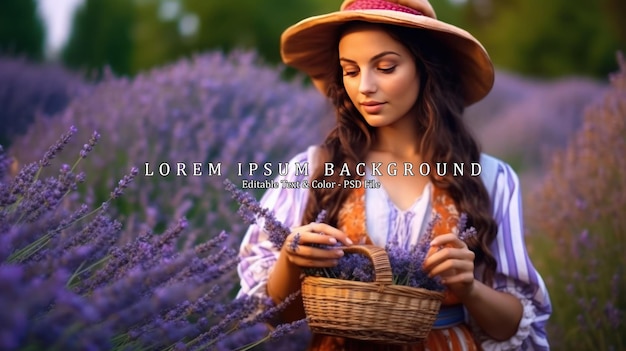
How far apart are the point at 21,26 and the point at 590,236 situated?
6.80 metres

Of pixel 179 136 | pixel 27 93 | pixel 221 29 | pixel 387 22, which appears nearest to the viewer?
pixel 387 22

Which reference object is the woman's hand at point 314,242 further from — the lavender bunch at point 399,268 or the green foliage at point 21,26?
the green foliage at point 21,26

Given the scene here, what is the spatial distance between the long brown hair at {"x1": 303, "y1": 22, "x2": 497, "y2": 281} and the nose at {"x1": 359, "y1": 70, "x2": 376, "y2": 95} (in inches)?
5.1

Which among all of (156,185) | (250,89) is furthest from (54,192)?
(250,89)

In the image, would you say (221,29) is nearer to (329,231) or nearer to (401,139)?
(401,139)

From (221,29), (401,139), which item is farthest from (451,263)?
(221,29)

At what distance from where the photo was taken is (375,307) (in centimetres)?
153

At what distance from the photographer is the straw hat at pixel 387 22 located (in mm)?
1877

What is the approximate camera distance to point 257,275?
204cm

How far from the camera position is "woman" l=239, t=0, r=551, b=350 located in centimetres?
191

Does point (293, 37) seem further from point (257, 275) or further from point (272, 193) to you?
point (257, 275)

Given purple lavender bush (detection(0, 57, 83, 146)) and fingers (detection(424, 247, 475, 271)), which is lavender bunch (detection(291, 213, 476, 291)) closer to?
fingers (detection(424, 247, 475, 271))

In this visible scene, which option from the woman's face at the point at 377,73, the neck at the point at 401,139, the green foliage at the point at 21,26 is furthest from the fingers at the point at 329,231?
the green foliage at the point at 21,26

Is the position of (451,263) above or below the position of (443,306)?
above
